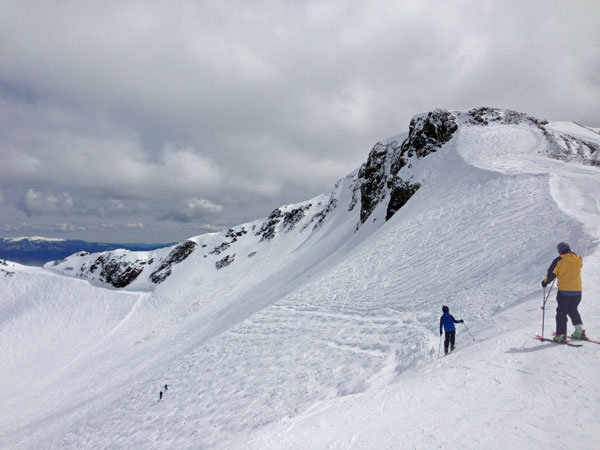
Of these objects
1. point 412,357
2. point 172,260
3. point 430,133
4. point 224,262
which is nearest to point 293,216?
point 224,262

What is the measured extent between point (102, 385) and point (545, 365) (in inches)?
1198

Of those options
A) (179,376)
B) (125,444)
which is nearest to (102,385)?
(179,376)

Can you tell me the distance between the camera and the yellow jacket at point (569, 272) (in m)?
6.07

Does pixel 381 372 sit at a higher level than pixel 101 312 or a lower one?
higher

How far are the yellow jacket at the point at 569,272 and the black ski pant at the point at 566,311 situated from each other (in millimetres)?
179

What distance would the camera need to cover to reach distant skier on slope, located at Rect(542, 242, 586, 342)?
5867 millimetres

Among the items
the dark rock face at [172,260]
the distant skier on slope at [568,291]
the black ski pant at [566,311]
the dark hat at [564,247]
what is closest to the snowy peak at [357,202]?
the dark rock face at [172,260]

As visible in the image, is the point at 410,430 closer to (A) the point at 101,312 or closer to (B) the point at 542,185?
(B) the point at 542,185

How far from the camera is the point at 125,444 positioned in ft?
34.9

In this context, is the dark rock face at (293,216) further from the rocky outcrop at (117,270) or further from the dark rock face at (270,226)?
the rocky outcrop at (117,270)

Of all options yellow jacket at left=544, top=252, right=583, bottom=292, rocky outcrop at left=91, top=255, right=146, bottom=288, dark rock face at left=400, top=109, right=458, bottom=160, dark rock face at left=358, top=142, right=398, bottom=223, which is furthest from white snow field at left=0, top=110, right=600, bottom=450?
rocky outcrop at left=91, top=255, right=146, bottom=288

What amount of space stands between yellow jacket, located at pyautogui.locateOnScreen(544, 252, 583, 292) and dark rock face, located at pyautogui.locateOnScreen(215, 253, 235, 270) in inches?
2268

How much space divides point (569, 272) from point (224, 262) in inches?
2314

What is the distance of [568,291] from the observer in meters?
6.11
